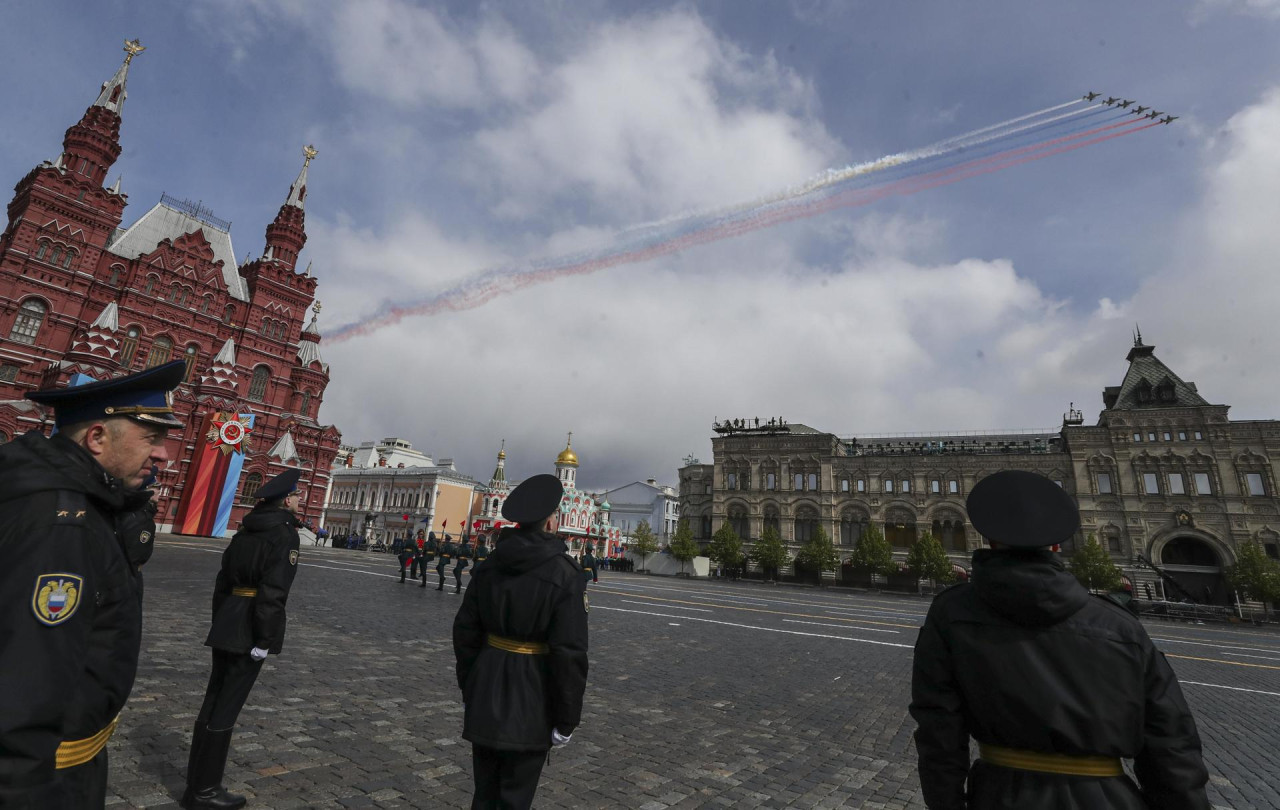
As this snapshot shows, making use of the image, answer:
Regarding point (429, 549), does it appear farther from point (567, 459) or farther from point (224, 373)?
point (567, 459)

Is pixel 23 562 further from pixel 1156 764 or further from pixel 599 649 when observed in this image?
pixel 599 649

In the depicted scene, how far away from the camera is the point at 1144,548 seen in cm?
4303

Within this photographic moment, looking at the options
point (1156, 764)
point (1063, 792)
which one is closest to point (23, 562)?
point (1063, 792)

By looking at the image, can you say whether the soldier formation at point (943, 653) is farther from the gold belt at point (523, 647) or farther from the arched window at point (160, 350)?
the arched window at point (160, 350)

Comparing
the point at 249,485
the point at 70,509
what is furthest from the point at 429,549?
the point at 249,485

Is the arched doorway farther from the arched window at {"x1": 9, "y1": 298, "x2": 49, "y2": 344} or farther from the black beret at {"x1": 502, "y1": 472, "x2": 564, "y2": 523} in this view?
the arched window at {"x1": 9, "y1": 298, "x2": 49, "y2": 344}

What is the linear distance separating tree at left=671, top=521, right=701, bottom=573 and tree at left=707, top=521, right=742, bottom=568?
167cm

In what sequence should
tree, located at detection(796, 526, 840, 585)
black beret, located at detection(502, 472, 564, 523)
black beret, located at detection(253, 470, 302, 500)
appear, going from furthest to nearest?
tree, located at detection(796, 526, 840, 585)
black beret, located at detection(253, 470, 302, 500)
black beret, located at detection(502, 472, 564, 523)

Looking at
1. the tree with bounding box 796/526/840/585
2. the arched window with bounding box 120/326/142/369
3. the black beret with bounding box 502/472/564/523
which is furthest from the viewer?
the tree with bounding box 796/526/840/585

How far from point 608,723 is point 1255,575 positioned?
4965 centimetres

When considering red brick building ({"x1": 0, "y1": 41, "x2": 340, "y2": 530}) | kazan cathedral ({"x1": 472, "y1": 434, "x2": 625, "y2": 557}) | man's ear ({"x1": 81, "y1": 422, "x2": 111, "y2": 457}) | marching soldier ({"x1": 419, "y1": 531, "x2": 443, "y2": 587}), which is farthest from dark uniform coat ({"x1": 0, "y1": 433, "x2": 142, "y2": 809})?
kazan cathedral ({"x1": 472, "y1": 434, "x2": 625, "y2": 557})

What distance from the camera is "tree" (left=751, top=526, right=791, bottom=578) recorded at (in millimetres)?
50781

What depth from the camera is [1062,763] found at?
84.5 inches

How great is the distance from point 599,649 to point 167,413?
367 inches
